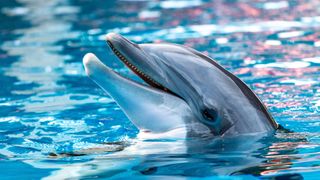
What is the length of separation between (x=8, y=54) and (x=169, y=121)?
7.66 meters

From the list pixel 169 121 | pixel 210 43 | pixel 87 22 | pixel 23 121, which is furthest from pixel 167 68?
pixel 87 22

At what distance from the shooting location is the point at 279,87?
29.0ft

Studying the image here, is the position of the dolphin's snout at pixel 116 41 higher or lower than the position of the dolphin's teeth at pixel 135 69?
higher

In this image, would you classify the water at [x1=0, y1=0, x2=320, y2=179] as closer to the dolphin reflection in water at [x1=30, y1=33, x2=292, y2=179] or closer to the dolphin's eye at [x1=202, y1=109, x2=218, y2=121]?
the dolphin reflection in water at [x1=30, y1=33, x2=292, y2=179]

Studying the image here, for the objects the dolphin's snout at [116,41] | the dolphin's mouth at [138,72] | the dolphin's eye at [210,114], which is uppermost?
the dolphin's snout at [116,41]

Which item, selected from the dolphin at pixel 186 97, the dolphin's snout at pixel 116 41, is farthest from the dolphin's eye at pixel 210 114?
the dolphin's snout at pixel 116 41

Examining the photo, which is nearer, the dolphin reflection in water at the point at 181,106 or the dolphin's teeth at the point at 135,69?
the dolphin reflection in water at the point at 181,106

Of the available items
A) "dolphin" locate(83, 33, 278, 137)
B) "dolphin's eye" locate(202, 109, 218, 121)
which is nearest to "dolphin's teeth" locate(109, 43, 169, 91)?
"dolphin" locate(83, 33, 278, 137)

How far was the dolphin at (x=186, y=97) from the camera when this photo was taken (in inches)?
212

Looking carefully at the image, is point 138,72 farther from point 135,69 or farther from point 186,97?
point 186,97

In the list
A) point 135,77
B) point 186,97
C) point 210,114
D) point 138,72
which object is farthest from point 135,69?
point 135,77

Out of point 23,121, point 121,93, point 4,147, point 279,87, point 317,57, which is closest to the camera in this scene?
point 121,93

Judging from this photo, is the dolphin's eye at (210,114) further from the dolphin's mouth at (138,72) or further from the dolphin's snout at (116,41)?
the dolphin's snout at (116,41)

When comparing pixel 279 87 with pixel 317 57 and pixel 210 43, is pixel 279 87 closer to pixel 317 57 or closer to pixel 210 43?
pixel 317 57
